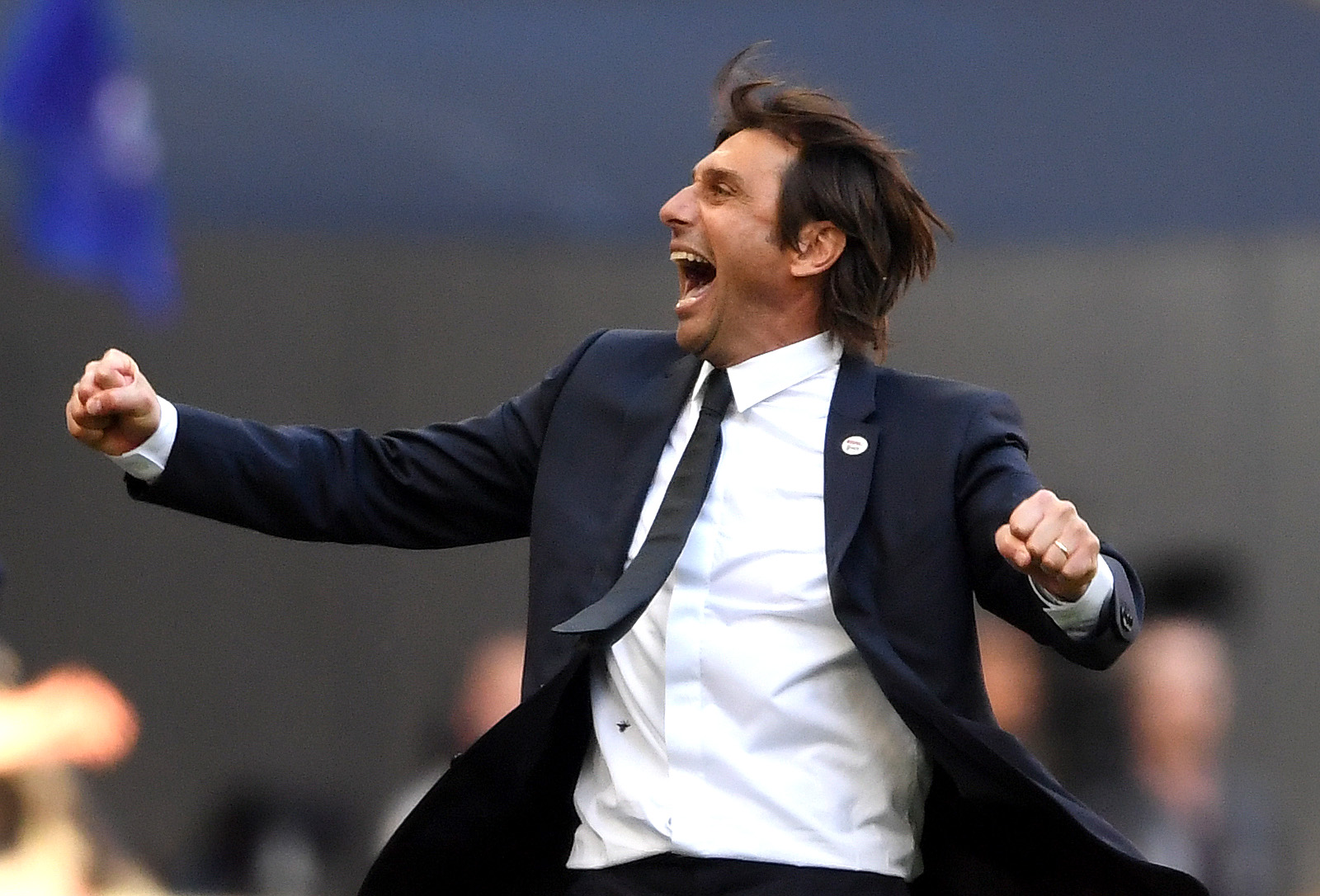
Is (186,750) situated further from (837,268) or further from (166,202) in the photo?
(837,268)

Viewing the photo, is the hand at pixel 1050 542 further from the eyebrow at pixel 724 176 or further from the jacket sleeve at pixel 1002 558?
the eyebrow at pixel 724 176

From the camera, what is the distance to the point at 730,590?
10.3 feet

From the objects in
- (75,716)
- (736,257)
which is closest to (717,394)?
(736,257)

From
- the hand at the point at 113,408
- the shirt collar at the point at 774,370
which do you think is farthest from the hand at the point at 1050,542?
the hand at the point at 113,408

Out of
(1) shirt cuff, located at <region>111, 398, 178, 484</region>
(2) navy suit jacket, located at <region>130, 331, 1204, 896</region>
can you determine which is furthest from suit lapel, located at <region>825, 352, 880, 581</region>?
(1) shirt cuff, located at <region>111, 398, 178, 484</region>

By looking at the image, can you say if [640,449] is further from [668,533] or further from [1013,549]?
[1013,549]

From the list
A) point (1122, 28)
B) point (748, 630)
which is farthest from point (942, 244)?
point (748, 630)

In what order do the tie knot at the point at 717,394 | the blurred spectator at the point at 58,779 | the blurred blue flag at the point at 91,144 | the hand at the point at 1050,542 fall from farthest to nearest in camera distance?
the blurred blue flag at the point at 91,144 → the blurred spectator at the point at 58,779 → the tie knot at the point at 717,394 → the hand at the point at 1050,542

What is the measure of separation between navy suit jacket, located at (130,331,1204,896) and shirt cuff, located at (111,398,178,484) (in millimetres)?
14

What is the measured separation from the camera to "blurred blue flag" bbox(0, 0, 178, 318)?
6.83 meters

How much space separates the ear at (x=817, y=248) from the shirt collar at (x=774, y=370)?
4.7 inches

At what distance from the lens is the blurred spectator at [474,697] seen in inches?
259

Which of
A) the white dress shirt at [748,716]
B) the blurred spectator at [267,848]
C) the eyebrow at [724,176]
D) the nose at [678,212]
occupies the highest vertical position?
the eyebrow at [724,176]

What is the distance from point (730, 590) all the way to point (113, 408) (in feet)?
3.00
